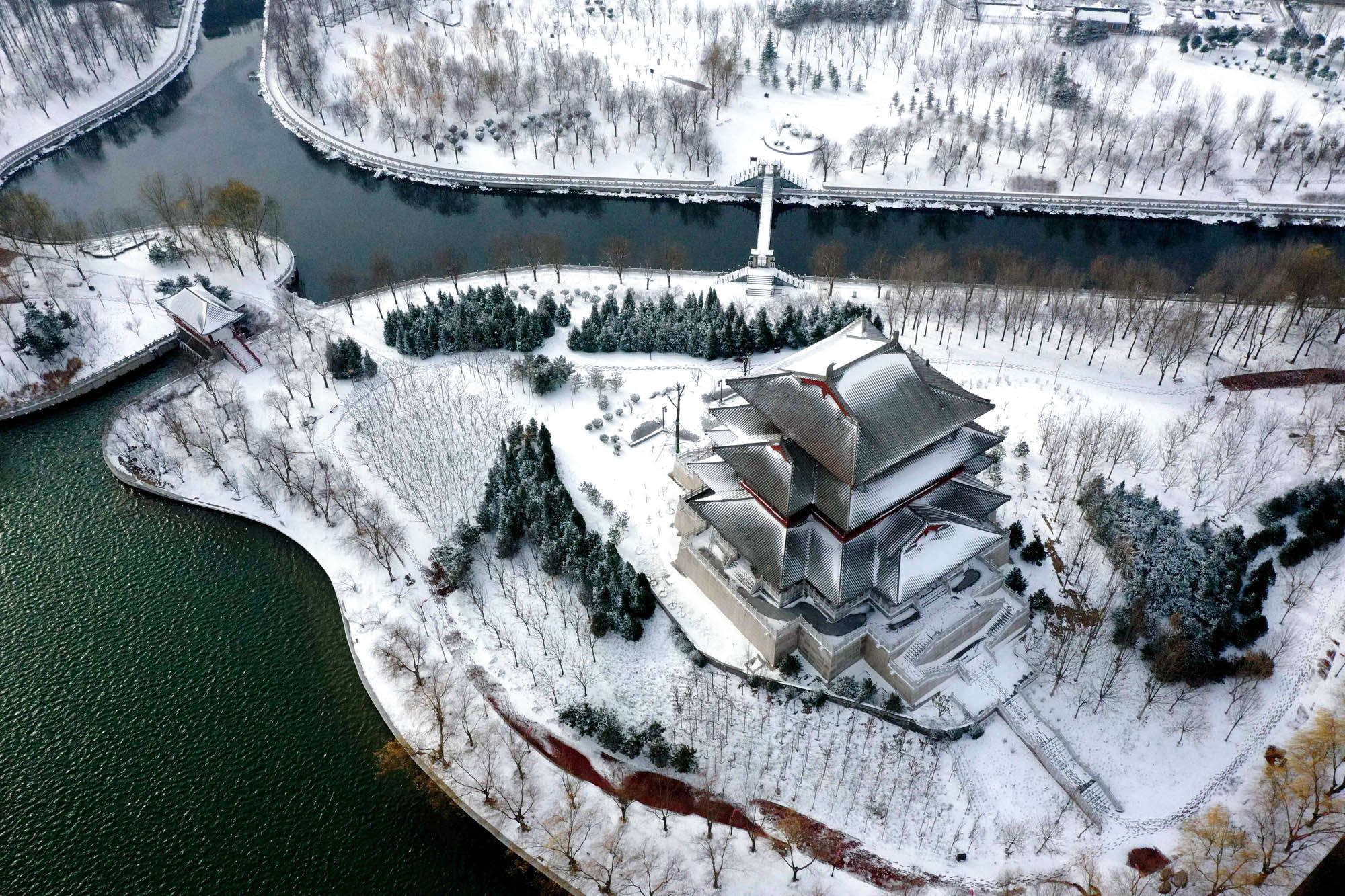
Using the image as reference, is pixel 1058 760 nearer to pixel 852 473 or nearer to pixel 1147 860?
pixel 1147 860

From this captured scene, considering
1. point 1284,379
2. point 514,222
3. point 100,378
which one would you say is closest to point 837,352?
point 1284,379

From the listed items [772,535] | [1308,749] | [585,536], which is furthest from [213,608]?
[1308,749]

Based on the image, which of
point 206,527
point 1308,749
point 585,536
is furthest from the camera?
point 206,527

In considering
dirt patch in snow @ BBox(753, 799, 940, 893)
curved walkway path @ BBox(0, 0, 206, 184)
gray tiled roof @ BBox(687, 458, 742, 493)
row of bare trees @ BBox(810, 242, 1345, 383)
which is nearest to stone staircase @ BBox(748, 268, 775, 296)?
row of bare trees @ BBox(810, 242, 1345, 383)

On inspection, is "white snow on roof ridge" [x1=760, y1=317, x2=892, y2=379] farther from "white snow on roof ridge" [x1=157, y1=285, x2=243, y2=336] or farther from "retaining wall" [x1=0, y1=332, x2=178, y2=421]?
"retaining wall" [x1=0, y1=332, x2=178, y2=421]

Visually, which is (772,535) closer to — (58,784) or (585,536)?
(585,536)

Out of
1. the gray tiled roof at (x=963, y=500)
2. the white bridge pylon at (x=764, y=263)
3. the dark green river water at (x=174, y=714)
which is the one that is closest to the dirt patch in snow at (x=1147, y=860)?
the gray tiled roof at (x=963, y=500)
